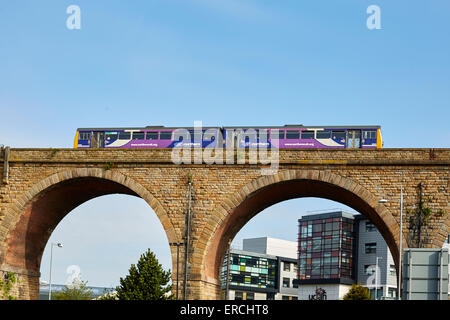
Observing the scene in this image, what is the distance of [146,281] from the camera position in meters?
42.6

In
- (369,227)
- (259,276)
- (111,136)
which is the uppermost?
(111,136)

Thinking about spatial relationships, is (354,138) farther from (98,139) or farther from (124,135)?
(98,139)

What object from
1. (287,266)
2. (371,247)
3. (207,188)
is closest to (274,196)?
(207,188)

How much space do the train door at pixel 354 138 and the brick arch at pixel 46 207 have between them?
1503 cm

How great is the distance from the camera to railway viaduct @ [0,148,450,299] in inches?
1431

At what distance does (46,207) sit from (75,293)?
21096mm

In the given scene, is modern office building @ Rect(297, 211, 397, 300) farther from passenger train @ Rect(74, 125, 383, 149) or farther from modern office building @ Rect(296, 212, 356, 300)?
passenger train @ Rect(74, 125, 383, 149)

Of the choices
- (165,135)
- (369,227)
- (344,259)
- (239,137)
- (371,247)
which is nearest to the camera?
(239,137)

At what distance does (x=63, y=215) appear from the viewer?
43.8m

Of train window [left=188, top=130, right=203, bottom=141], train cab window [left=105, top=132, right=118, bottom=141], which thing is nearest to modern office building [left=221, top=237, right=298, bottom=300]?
train cab window [left=105, top=132, right=118, bottom=141]

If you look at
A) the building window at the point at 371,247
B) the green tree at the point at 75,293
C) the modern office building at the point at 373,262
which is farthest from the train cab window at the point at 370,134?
the building window at the point at 371,247

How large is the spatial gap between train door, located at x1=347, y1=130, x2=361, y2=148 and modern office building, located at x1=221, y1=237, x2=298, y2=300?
61.1m

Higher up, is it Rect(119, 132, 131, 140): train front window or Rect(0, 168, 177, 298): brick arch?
Rect(119, 132, 131, 140): train front window

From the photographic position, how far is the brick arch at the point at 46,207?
1535 inches
